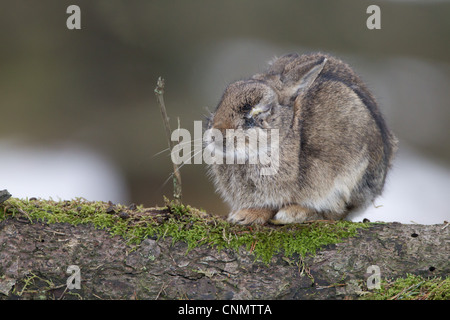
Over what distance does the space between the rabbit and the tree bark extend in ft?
1.99

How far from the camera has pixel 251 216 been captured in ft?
13.0

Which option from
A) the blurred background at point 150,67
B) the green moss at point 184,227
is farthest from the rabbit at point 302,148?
the blurred background at point 150,67

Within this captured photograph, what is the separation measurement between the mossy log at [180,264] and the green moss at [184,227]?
0.02 metres

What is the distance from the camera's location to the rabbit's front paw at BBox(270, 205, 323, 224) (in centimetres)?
399

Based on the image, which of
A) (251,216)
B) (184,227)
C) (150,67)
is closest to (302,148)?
(251,216)

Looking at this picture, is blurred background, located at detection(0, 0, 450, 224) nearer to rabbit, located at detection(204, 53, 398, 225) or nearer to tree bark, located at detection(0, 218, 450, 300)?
rabbit, located at detection(204, 53, 398, 225)

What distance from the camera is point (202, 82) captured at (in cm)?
911

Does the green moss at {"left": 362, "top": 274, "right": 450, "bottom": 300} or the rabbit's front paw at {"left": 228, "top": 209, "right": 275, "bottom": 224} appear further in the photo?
the rabbit's front paw at {"left": 228, "top": 209, "right": 275, "bottom": 224}

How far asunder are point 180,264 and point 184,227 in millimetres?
315

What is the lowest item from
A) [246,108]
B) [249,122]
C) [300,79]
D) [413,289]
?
[413,289]

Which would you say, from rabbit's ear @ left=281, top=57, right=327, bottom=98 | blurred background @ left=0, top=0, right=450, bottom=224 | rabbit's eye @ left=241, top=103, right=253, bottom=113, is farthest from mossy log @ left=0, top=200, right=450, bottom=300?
blurred background @ left=0, top=0, right=450, bottom=224

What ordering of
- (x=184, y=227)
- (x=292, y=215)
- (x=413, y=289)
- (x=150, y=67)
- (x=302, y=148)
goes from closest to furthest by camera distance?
1. (x=413, y=289)
2. (x=184, y=227)
3. (x=292, y=215)
4. (x=302, y=148)
5. (x=150, y=67)

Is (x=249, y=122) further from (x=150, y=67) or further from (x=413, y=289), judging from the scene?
(x=150, y=67)
